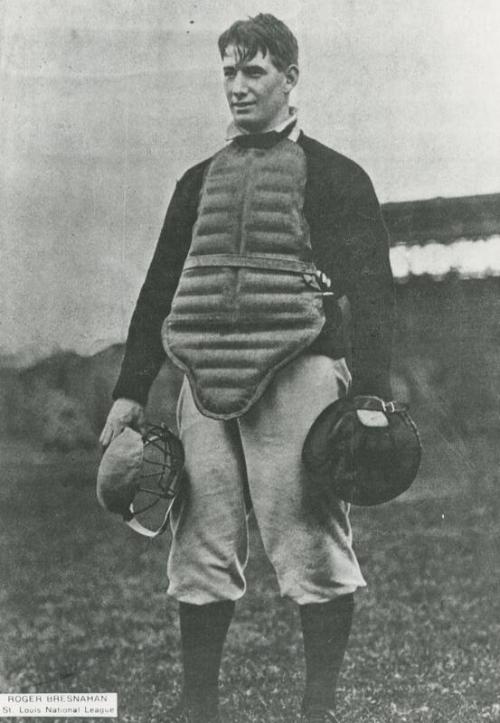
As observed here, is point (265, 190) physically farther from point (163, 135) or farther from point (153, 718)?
point (153, 718)

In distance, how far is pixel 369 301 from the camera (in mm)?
3359

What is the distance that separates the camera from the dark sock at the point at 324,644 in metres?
3.29

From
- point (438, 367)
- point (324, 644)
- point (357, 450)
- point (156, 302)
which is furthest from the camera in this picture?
point (438, 367)

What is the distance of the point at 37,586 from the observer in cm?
372

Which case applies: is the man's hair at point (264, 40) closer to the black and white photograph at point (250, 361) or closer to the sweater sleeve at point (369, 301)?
the black and white photograph at point (250, 361)

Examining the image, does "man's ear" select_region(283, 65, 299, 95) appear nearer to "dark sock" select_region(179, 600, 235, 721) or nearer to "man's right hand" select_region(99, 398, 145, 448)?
"man's right hand" select_region(99, 398, 145, 448)

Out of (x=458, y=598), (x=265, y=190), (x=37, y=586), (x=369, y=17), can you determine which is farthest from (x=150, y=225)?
(x=458, y=598)

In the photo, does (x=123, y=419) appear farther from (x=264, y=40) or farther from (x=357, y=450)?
(x=264, y=40)

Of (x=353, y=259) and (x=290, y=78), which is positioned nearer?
(x=353, y=259)

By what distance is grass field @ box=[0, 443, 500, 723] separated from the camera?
3447 mm

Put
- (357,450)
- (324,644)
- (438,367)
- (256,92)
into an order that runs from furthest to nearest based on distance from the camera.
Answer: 1. (438,367)
2. (256,92)
3. (324,644)
4. (357,450)

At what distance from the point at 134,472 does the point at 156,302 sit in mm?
640
